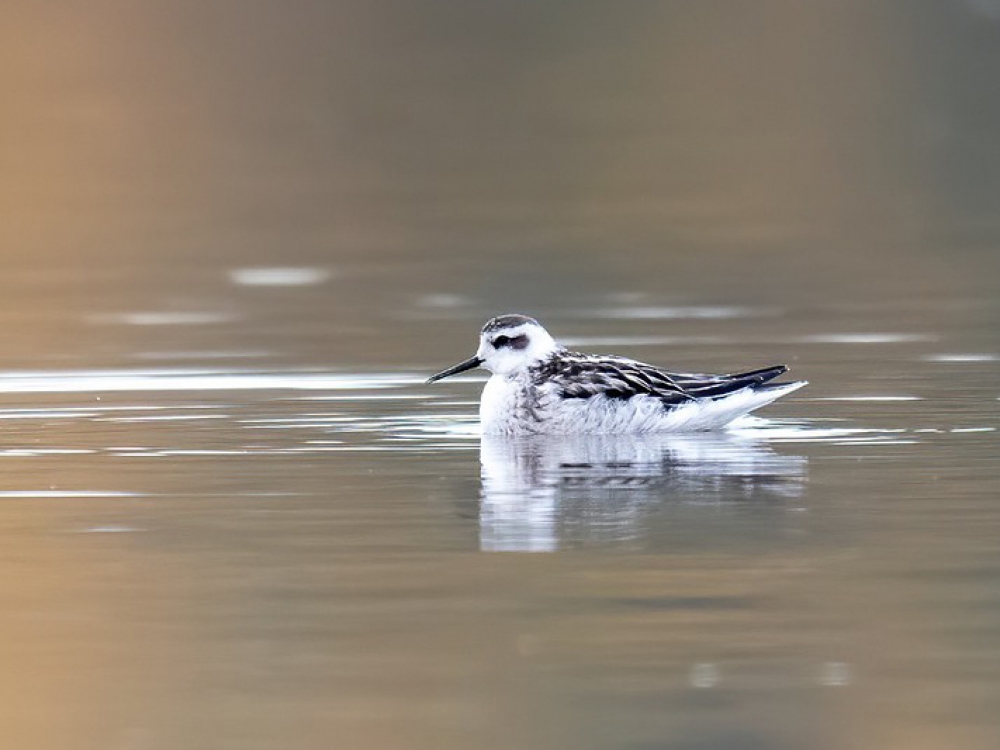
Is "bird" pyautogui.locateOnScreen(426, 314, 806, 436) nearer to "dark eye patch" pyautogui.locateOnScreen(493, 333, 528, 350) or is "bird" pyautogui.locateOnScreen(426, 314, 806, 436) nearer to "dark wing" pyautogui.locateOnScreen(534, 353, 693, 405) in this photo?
"dark wing" pyautogui.locateOnScreen(534, 353, 693, 405)

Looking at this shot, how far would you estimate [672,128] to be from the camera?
41.5 metres

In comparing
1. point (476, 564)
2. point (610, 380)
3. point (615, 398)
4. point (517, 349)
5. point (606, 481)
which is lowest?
point (476, 564)

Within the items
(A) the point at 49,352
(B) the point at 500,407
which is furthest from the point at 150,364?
(B) the point at 500,407

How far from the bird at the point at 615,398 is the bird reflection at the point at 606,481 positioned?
0.09 meters

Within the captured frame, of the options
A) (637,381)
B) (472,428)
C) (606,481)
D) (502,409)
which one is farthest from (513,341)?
(606,481)

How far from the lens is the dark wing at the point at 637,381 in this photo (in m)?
15.2

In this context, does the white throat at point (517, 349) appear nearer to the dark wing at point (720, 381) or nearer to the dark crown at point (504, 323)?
the dark crown at point (504, 323)

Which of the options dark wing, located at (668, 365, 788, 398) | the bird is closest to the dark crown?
the bird

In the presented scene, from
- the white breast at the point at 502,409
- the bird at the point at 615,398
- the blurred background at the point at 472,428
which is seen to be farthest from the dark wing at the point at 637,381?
the blurred background at the point at 472,428

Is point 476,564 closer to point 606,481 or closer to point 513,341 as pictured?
point 606,481

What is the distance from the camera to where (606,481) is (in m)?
13.4

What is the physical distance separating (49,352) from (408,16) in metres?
42.7

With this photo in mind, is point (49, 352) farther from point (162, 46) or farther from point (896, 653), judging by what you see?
point (162, 46)

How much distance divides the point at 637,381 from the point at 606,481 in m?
1.98
